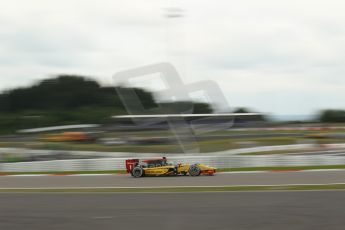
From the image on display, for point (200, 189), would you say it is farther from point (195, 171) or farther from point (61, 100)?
point (61, 100)

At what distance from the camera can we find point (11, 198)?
1255 cm

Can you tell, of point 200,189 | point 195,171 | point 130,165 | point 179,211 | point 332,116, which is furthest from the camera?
point 332,116

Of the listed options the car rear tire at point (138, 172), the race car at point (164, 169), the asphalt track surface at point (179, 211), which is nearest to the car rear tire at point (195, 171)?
the race car at point (164, 169)

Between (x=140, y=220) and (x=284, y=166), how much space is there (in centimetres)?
1318

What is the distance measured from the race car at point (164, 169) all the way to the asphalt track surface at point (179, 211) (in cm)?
545

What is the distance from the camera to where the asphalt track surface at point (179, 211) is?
802 cm

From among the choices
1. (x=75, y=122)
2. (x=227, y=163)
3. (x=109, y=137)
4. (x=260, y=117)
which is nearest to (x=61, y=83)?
(x=75, y=122)

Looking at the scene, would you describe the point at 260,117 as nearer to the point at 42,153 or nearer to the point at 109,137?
the point at 109,137

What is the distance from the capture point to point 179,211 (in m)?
9.42

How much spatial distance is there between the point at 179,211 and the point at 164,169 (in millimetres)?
8558

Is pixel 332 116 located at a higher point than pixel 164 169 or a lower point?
higher

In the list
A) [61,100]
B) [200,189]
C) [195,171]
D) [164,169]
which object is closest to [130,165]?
[164,169]

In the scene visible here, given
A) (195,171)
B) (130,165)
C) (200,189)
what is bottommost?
(200,189)

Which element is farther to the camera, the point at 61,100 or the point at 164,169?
the point at 61,100
